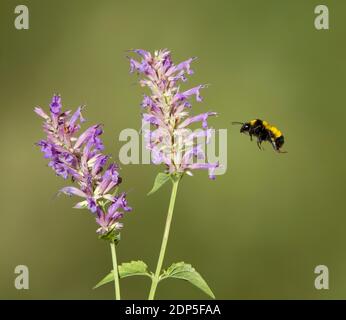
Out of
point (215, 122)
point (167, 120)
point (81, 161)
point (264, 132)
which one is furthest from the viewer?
point (215, 122)

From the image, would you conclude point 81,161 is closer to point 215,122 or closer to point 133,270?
point 133,270

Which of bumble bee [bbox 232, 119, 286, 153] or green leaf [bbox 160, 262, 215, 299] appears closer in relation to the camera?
green leaf [bbox 160, 262, 215, 299]

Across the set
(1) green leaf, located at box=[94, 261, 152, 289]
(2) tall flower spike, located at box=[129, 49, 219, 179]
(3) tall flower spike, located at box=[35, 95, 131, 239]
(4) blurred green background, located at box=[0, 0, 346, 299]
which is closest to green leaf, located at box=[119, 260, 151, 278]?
(1) green leaf, located at box=[94, 261, 152, 289]

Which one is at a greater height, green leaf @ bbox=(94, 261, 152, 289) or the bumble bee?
the bumble bee

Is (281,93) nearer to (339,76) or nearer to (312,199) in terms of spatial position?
(339,76)

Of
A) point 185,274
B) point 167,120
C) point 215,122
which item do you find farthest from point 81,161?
point 215,122

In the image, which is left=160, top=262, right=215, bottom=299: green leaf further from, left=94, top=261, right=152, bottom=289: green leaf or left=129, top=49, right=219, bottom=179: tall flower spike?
left=129, top=49, right=219, bottom=179: tall flower spike

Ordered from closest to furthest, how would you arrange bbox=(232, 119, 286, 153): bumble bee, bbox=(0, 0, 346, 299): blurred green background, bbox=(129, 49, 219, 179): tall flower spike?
bbox=(129, 49, 219, 179): tall flower spike < bbox=(232, 119, 286, 153): bumble bee < bbox=(0, 0, 346, 299): blurred green background

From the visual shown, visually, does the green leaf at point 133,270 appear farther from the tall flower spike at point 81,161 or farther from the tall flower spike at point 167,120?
the tall flower spike at point 167,120
